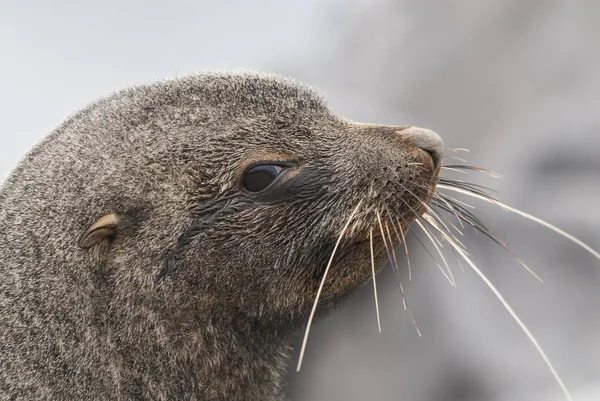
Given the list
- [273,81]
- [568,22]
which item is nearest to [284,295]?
[273,81]

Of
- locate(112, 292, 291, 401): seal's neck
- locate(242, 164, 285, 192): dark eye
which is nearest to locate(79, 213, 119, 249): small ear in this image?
locate(112, 292, 291, 401): seal's neck

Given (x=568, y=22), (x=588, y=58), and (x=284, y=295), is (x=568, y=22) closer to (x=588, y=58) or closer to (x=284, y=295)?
(x=588, y=58)

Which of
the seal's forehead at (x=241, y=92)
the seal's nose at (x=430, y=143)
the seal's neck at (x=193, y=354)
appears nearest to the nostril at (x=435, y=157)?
the seal's nose at (x=430, y=143)

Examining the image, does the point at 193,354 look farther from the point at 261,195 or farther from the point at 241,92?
the point at 241,92

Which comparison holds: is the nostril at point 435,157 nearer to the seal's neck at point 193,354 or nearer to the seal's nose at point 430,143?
the seal's nose at point 430,143

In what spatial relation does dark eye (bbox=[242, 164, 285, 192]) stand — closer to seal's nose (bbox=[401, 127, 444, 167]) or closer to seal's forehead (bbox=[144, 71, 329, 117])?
seal's forehead (bbox=[144, 71, 329, 117])

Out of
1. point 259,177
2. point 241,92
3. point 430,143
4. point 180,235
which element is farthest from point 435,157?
point 180,235

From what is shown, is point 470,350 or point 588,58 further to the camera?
point 588,58
